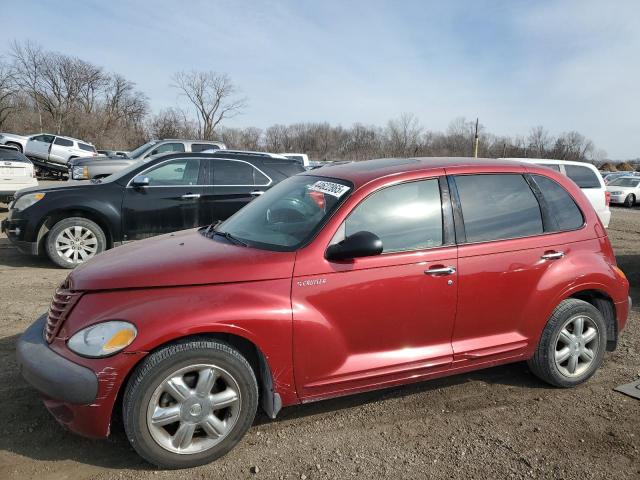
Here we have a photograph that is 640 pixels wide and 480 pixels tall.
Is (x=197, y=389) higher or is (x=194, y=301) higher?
(x=194, y=301)

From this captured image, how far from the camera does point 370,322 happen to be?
3.00 meters

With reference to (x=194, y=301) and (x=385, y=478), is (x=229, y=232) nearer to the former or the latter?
(x=194, y=301)

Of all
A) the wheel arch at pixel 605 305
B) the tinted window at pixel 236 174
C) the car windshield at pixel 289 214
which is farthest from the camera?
the tinted window at pixel 236 174

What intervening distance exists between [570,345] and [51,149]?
27368 mm

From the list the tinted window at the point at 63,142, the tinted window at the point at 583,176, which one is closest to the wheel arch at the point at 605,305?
the tinted window at the point at 583,176

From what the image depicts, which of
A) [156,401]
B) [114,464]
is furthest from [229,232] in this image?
[114,464]

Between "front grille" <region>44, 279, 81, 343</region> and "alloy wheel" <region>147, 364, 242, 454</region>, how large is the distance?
0.68m

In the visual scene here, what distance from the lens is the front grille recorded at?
269 centimetres

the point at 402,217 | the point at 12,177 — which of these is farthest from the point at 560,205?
the point at 12,177

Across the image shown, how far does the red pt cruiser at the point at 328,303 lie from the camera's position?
257cm

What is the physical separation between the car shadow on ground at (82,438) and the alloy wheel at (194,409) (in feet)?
0.82

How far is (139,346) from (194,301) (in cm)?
36

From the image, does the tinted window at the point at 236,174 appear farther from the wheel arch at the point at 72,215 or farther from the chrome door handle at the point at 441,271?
the chrome door handle at the point at 441,271

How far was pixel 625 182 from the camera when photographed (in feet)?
84.2
